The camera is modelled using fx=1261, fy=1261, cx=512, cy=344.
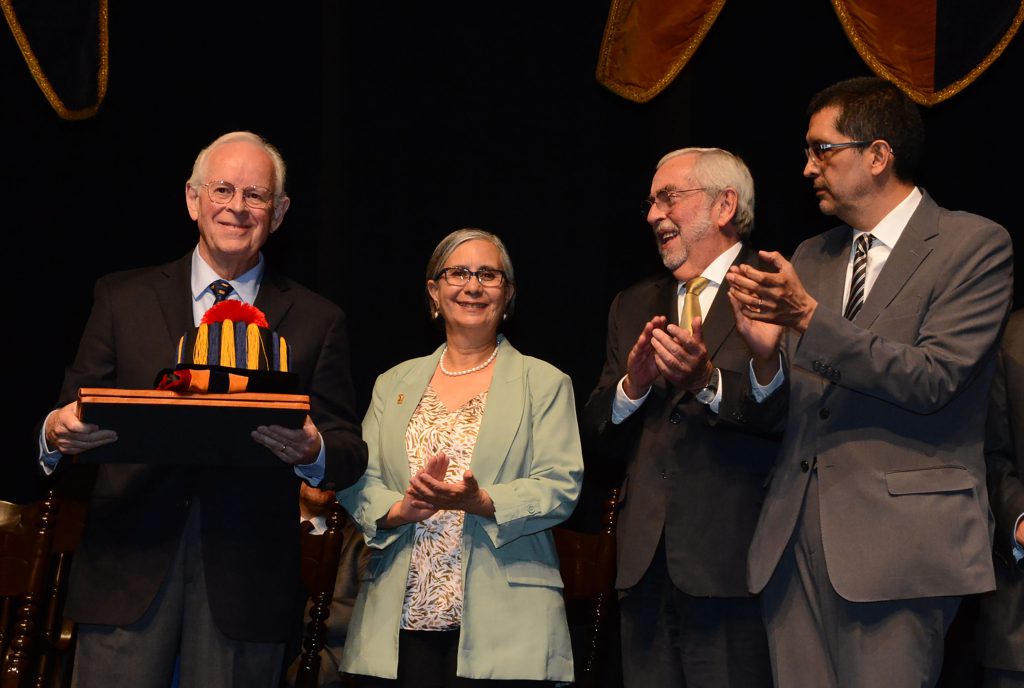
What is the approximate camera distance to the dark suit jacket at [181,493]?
2.78 meters

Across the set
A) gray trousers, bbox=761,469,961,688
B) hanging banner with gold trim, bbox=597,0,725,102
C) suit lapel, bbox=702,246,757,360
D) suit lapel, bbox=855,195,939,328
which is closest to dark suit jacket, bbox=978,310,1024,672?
gray trousers, bbox=761,469,961,688

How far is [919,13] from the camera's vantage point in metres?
4.48

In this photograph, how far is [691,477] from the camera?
3182mm

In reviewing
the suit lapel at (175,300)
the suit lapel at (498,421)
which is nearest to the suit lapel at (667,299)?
the suit lapel at (498,421)

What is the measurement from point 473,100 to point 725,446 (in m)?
2.21

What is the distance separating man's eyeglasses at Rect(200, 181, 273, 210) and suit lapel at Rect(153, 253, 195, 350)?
0.19 m

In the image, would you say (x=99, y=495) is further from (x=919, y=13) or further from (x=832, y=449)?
(x=919, y=13)

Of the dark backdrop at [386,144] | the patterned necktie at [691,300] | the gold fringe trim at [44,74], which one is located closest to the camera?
the patterned necktie at [691,300]

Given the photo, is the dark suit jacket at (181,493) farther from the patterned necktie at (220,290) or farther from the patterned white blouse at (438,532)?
the patterned white blouse at (438,532)

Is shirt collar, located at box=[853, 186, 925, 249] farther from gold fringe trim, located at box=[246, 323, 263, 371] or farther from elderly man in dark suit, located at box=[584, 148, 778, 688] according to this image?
gold fringe trim, located at box=[246, 323, 263, 371]

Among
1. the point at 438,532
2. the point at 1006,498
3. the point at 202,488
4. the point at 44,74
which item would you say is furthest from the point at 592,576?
the point at 44,74

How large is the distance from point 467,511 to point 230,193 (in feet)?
3.24

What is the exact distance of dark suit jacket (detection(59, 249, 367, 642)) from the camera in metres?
2.78

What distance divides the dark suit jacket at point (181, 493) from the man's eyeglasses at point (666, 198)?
3.41ft
